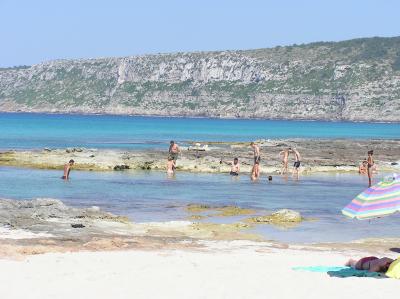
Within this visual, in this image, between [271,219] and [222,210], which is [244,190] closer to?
[222,210]

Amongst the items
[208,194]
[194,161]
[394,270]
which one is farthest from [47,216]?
[194,161]

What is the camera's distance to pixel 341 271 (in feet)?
48.3

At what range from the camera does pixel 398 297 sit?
12.6m

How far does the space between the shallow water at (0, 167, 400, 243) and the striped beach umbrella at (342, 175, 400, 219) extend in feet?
20.3

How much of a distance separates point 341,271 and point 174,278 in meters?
3.04

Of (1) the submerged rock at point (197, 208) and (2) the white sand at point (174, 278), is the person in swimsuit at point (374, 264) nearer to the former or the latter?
(2) the white sand at point (174, 278)

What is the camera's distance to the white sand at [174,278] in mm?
Answer: 12781

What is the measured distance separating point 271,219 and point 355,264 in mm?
8784

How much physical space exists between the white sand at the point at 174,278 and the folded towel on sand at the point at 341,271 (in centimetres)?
25

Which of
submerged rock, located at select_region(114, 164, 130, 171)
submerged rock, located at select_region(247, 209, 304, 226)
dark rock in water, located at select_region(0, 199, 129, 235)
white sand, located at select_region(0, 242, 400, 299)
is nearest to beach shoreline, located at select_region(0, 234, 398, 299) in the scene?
white sand, located at select_region(0, 242, 400, 299)

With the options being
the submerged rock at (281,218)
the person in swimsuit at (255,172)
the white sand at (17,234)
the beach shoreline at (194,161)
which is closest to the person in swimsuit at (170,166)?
the beach shoreline at (194,161)

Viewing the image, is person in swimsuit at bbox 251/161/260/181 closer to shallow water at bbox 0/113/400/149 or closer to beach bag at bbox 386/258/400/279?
beach bag at bbox 386/258/400/279

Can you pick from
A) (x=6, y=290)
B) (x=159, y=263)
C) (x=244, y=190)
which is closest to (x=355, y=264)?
(x=159, y=263)

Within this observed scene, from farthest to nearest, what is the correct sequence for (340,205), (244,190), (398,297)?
1. (244,190)
2. (340,205)
3. (398,297)
